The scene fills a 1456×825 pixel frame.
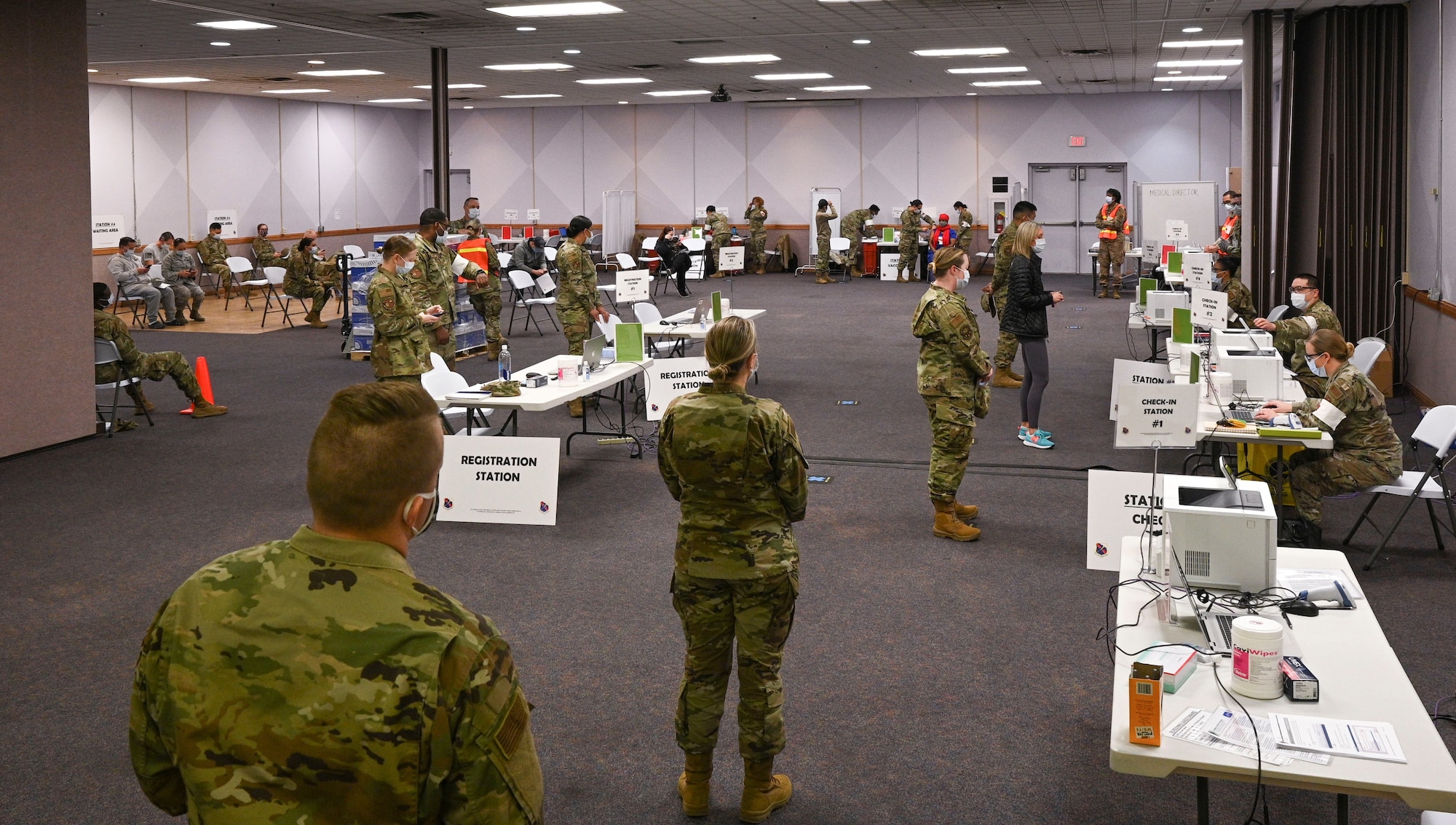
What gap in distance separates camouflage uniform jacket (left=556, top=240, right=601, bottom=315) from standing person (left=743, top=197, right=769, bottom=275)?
14.4 meters

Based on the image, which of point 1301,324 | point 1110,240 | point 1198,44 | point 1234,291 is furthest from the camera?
point 1110,240

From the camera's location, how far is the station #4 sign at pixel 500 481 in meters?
6.20

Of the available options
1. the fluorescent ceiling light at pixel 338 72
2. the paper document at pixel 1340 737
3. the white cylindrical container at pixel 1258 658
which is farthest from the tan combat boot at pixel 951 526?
the fluorescent ceiling light at pixel 338 72

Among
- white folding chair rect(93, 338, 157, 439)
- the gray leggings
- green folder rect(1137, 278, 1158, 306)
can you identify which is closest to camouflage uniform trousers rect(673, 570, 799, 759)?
the gray leggings

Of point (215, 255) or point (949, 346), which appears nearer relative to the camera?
point (949, 346)

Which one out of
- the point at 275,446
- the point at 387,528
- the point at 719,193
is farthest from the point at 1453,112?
the point at 719,193

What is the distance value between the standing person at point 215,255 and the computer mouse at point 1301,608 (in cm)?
1904

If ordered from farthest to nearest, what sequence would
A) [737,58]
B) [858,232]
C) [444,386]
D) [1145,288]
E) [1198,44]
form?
[858,232] → [737,58] → [1198,44] → [1145,288] → [444,386]

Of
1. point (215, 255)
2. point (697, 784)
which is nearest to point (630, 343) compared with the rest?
point (697, 784)

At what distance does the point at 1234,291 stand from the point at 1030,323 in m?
3.15

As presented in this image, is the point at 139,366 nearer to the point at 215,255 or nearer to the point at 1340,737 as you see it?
the point at 1340,737

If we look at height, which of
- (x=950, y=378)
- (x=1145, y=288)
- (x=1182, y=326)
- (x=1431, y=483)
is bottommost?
(x=1431, y=483)

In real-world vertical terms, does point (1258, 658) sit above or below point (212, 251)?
below

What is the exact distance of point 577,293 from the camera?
10.4 metres
